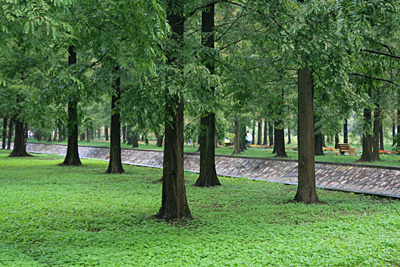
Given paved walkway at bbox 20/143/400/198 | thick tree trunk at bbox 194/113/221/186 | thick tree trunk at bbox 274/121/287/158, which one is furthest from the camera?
thick tree trunk at bbox 274/121/287/158

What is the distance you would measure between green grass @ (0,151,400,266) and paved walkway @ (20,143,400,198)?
1.42 metres

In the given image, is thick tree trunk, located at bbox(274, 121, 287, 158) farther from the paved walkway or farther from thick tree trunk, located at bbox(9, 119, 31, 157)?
thick tree trunk, located at bbox(9, 119, 31, 157)

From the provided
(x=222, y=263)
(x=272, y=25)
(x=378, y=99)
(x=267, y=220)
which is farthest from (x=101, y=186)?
(x=378, y=99)

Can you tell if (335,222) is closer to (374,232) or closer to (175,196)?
Result: (374,232)

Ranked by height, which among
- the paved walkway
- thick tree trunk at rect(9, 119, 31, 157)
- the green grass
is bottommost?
the green grass

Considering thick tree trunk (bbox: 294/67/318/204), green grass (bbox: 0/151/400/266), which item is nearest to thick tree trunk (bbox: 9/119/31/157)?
green grass (bbox: 0/151/400/266)

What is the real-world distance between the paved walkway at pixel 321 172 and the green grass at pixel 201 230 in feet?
4.66

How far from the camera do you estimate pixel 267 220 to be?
799 centimetres

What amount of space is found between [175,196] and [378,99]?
14344mm

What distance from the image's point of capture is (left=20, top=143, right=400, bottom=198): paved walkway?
12340mm

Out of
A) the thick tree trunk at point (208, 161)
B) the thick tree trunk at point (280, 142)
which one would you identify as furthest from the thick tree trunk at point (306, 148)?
the thick tree trunk at point (280, 142)

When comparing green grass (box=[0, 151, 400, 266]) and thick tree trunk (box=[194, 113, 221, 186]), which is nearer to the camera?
green grass (box=[0, 151, 400, 266])

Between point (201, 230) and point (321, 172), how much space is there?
28.9 feet

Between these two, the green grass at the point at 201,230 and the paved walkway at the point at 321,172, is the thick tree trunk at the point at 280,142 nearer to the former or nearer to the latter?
the paved walkway at the point at 321,172
